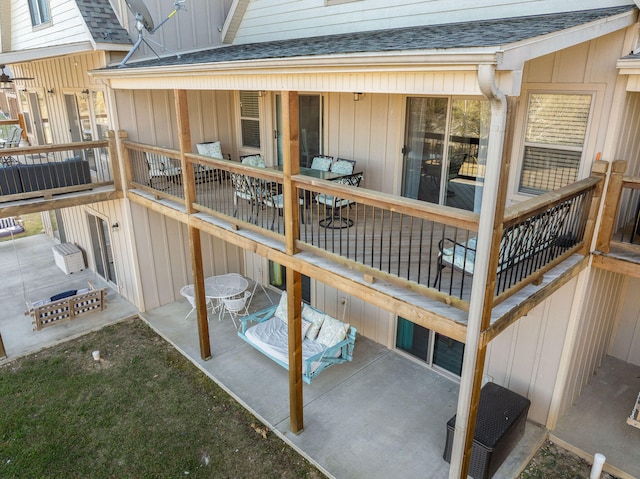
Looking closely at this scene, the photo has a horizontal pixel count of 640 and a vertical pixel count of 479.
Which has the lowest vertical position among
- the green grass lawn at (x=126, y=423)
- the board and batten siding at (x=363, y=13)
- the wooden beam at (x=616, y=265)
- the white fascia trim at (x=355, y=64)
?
the green grass lawn at (x=126, y=423)

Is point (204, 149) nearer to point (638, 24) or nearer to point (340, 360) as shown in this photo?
point (340, 360)

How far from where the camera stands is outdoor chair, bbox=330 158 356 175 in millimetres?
7250

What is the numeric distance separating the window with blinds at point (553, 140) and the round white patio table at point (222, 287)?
5.95 m

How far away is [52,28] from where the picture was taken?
9703 mm

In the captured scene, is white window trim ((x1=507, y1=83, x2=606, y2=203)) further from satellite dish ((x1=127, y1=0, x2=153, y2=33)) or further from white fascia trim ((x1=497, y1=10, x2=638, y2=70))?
satellite dish ((x1=127, y1=0, x2=153, y2=33))

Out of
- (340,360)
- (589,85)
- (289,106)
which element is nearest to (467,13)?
(589,85)

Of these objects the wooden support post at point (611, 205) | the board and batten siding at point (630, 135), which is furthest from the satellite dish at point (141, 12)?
the wooden support post at point (611, 205)

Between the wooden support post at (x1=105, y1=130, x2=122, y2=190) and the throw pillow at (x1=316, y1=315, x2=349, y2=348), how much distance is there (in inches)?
192

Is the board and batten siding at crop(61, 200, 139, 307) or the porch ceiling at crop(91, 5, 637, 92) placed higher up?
the porch ceiling at crop(91, 5, 637, 92)

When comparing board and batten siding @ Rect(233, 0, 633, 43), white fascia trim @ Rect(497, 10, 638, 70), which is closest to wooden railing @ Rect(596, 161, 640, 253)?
white fascia trim @ Rect(497, 10, 638, 70)

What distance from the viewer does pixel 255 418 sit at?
6.59m

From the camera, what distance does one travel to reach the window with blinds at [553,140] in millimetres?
5062

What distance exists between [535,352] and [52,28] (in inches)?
438

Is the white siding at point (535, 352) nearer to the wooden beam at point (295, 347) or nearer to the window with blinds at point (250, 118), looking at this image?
the wooden beam at point (295, 347)
